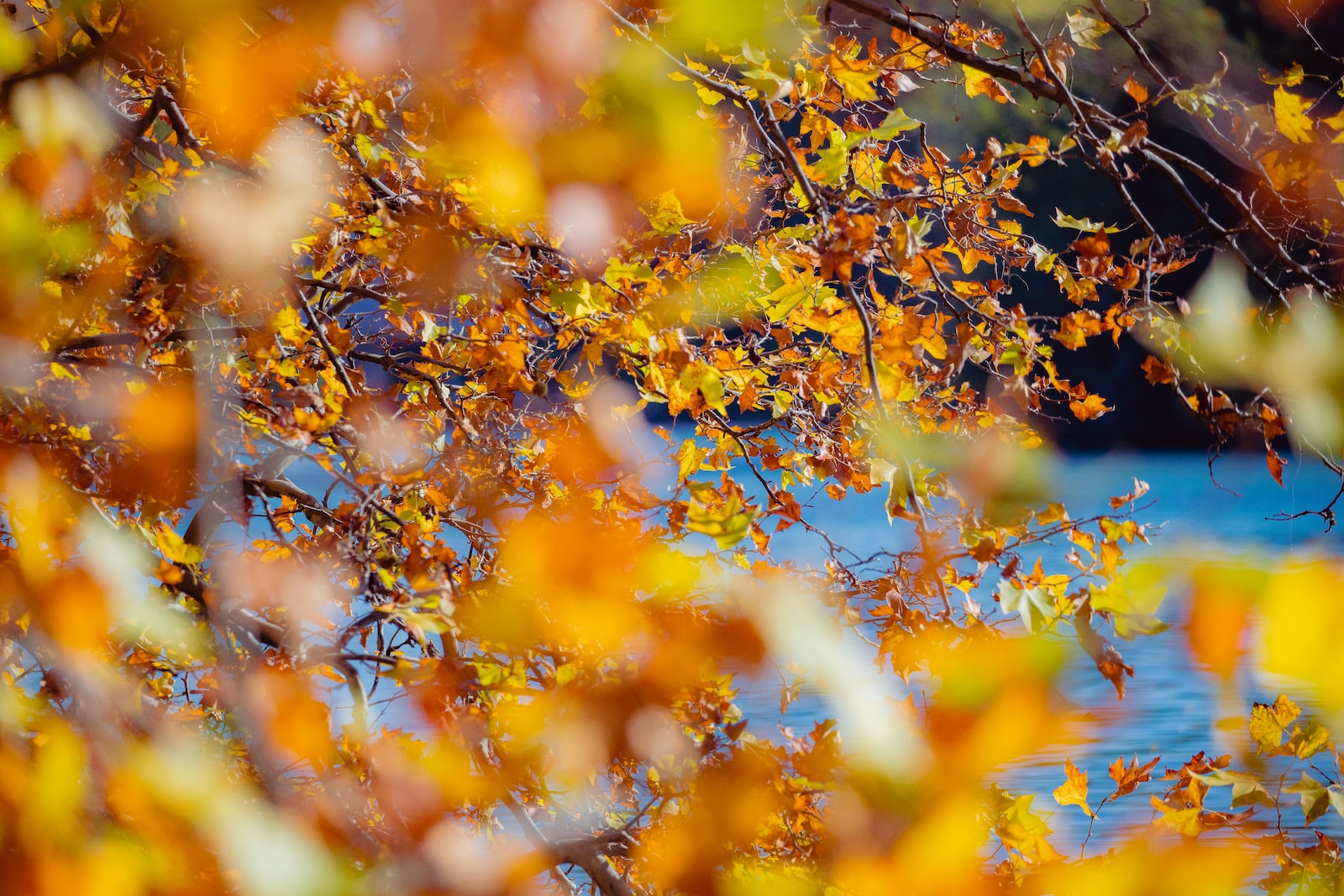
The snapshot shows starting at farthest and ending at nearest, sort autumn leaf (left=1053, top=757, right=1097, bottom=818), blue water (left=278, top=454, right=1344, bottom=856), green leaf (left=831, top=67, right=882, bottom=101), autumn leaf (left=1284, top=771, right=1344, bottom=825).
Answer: blue water (left=278, top=454, right=1344, bottom=856) → autumn leaf (left=1053, top=757, right=1097, bottom=818) → green leaf (left=831, top=67, right=882, bottom=101) → autumn leaf (left=1284, top=771, right=1344, bottom=825)

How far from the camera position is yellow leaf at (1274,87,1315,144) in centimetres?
185

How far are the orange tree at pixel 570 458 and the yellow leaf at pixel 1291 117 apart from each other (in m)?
0.02

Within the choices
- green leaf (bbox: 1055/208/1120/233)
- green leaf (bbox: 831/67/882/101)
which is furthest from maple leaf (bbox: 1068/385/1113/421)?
green leaf (bbox: 831/67/882/101)

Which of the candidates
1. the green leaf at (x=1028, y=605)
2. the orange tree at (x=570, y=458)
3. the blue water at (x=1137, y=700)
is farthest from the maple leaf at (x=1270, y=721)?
the green leaf at (x=1028, y=605)

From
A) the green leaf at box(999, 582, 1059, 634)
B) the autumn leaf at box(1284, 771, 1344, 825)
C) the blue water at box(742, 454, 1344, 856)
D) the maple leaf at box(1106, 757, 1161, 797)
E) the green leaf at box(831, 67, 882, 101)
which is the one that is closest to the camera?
the green leaf at box(999, 582, 1059, 634)

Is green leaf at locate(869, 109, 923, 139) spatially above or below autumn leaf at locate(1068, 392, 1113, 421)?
below

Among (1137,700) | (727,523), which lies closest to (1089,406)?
(727,523)

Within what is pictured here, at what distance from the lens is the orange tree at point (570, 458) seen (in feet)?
5.17

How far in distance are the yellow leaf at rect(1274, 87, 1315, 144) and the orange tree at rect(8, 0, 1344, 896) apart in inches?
0.9

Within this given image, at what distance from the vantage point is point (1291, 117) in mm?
1874

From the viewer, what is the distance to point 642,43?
169 centimetres

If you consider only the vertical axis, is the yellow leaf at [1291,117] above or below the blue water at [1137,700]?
below

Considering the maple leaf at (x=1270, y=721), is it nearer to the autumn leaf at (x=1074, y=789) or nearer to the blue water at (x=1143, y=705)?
the autumn leaf at (x=1074, y=789)

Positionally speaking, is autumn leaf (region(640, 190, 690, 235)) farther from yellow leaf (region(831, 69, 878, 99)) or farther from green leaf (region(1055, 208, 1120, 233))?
green leaf (region(1055, 208, 1120, 233))
